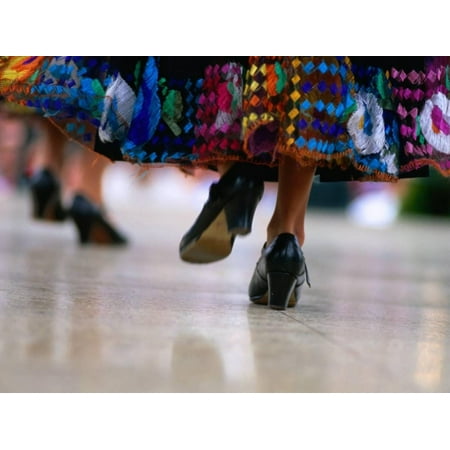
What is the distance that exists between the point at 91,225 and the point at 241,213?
1.79 meters

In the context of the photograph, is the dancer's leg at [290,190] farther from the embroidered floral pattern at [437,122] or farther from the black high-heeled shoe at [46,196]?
the black high-heeled shoe at [46,196]

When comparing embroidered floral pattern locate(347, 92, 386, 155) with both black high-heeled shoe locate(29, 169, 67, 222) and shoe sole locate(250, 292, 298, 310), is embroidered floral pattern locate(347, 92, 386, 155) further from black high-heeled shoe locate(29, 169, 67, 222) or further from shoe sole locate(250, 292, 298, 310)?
black high-heeled shoe locate(29, 169, 67, 222)

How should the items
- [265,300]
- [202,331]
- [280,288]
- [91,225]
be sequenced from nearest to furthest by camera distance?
[202,331], [280,288], [265,300], [91,225]

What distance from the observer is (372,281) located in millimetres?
2479

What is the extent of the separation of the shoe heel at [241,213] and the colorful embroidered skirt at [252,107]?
0.23ft

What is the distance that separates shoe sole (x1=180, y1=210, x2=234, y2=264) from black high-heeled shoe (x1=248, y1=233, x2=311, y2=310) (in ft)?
0.25

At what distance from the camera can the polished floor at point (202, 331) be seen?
0.97 metres

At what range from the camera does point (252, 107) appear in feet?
4.66

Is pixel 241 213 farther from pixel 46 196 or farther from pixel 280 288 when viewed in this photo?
pixel 46 196

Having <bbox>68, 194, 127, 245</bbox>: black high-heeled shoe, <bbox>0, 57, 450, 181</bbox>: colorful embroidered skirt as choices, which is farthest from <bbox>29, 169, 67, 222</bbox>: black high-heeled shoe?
<bbox>0, 57, 450, 181</bbox>: colorful embroidered skirt

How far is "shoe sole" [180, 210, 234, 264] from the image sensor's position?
1.53 m

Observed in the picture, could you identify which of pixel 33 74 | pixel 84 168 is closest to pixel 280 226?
pixel 33 74

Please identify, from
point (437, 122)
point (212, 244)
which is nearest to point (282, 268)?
point (212, 244)
